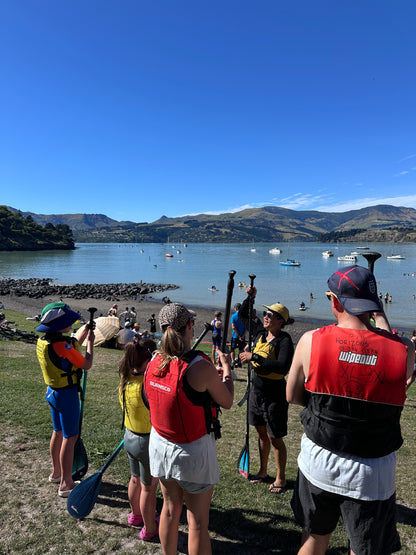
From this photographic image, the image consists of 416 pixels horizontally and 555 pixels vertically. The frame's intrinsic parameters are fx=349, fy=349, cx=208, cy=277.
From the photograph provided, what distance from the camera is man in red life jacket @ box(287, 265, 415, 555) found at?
2172 millimetres

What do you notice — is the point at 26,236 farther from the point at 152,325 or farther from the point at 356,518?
the point at 356,518

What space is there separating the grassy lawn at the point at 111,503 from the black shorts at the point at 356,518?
137 cm

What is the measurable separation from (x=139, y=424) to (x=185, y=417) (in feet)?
3.53

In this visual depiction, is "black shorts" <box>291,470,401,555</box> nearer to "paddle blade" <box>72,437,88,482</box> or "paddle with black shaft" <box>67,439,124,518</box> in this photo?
"paddle with black shaft" <box>67,439,124,518</box>

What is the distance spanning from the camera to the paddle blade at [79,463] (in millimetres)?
4516

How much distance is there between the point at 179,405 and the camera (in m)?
2.62

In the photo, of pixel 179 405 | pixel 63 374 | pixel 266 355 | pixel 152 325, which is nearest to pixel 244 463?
pixel 266 355

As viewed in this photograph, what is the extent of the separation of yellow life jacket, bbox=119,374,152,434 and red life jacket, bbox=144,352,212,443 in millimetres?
764

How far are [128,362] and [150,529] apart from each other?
1.69 metres

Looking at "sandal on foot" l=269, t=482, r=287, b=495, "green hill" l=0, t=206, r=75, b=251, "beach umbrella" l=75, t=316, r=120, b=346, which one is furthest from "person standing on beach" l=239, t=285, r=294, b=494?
"green hill" l=0, t=206, r=75, b=251

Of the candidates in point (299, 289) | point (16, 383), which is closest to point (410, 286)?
point (299, 289)

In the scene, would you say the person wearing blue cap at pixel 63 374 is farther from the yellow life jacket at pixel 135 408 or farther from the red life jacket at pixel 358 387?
the red life jacket at pixel 358 387

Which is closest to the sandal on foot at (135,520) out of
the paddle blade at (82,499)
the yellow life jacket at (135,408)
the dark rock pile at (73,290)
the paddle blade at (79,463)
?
the paddle blade at (82,499)

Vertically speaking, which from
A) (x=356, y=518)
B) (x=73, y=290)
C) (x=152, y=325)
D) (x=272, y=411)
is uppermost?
(x=356, y=518)
